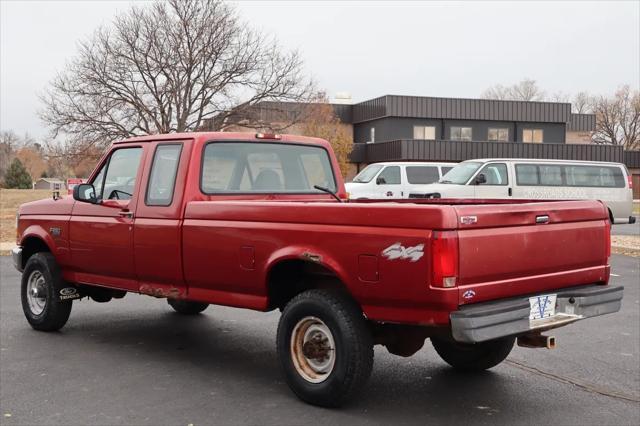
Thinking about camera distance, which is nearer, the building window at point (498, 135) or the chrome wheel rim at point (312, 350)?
the chrome wheel rim at point (312, 350)

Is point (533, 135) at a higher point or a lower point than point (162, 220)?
higher

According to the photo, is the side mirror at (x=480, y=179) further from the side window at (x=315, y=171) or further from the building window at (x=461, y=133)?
the building window at (x=461, y=133)

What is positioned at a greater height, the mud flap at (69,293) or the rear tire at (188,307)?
the mud flap at (69,293)

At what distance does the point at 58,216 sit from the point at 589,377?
5.24 m

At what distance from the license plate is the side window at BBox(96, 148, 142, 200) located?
3.71m

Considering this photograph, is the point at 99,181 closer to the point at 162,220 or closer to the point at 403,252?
the point at 162,220

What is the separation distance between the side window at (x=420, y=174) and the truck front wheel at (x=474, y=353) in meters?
18.3

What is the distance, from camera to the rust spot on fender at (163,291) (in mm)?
6148

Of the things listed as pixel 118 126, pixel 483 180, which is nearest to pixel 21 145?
pixel 118 126

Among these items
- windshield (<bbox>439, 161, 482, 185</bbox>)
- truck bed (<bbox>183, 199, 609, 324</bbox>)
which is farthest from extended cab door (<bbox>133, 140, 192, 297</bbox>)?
windshield (<bbox>439, 161, 482, 185</bbox>)

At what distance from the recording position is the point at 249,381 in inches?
227

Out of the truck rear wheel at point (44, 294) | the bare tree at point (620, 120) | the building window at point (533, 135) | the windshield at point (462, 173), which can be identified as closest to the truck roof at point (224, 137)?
the truck rear wheel at point (44, 294)

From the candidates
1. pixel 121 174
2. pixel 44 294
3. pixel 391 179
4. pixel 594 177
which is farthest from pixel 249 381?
pixel 594 177

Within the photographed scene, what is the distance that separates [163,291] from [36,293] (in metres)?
2.18
